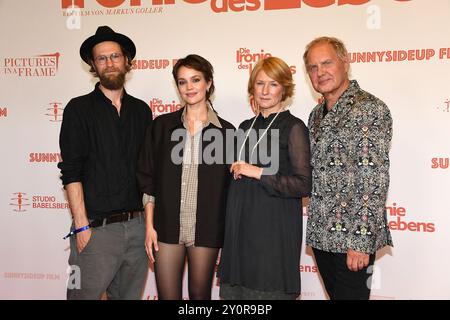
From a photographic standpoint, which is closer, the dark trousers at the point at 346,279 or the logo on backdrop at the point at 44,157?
the dark trousers at the point at 346,279

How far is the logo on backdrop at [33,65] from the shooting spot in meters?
3.19

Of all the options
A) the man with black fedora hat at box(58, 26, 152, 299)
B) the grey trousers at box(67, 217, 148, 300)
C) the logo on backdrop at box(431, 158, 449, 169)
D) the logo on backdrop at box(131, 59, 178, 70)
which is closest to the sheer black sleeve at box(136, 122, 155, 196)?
the man with black fedora hat at box(58, 26, 152, 299)

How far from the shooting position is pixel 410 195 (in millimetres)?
2852

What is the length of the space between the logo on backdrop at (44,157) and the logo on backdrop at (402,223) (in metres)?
2.52

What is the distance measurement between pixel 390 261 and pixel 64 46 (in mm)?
2886

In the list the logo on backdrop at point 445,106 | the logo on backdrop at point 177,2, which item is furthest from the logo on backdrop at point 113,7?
the logo on backdrop at point 445,106

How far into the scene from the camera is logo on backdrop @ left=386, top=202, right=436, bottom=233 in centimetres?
285

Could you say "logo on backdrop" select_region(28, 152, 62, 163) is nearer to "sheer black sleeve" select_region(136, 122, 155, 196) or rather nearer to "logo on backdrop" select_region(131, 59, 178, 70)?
"logo on backdrop" select_region(131, 59, 178, 70)

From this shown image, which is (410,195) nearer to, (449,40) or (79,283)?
(449,40)

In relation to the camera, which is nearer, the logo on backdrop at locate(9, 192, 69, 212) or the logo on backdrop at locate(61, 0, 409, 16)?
the logo on backdrop at locate(61, 0, 409, 16)

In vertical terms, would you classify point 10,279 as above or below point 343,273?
below

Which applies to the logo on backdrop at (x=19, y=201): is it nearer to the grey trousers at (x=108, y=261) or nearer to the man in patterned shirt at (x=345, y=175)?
the grey trousers at (x=108, y=261)

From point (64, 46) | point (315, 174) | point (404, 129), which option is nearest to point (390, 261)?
point (404, 129)

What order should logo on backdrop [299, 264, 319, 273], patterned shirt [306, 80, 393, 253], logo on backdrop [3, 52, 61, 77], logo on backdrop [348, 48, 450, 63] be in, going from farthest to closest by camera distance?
logo on backdrop [3, 52, 61, 77] < logo on backdrop [299, 264, 319, 273] < logo on backdrop [348, 48, 450, 63] < patterned shirt [306, 80, 393, 253]
